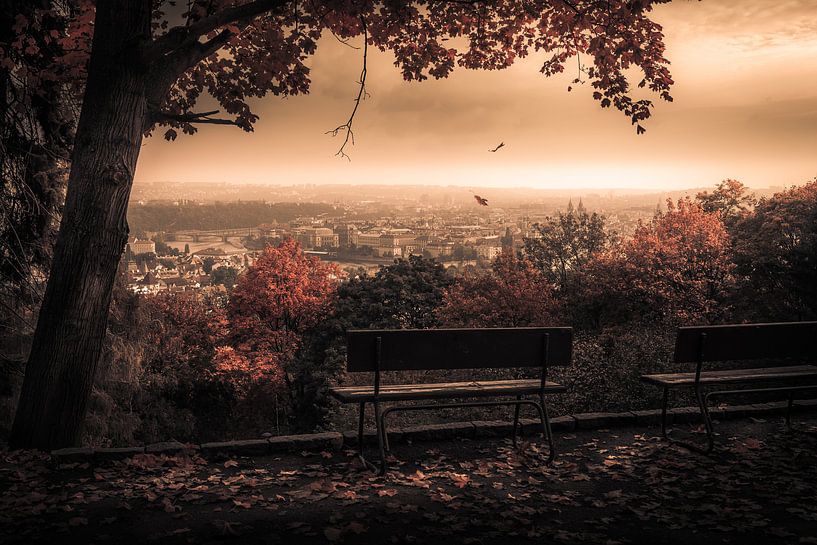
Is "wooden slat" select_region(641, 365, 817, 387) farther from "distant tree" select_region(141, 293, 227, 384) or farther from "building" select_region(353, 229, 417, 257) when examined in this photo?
"building" select_region(353, 229, 417, 257)

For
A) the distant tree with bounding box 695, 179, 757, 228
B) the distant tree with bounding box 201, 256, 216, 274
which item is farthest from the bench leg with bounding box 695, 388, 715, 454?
the distant tree with bounding box 201, 256, 216, 274

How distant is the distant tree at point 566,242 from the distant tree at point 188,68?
44.5 m

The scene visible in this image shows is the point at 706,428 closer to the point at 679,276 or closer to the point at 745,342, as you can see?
the point at 745,342

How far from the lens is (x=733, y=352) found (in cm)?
581

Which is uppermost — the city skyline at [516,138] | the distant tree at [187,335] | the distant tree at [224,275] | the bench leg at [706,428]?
the city skyline at [516,138]

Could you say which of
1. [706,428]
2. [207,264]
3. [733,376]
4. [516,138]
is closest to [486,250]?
[207,264]

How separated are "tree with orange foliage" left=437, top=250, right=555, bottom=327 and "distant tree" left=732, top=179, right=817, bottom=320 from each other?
12.0 metres

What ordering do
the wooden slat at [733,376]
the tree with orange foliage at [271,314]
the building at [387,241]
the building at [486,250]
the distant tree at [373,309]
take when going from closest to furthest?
the wooden slat at [733,376] → the distant tree at [373,309] → the tree with orange foliage at [271,314] → the building at [387,241] → the building at [486,250]

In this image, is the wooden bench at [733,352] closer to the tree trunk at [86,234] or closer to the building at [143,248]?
the tree trunk at [86,234]

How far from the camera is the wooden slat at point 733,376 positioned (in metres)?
5.69

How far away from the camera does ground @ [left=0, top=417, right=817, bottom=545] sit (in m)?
3.70

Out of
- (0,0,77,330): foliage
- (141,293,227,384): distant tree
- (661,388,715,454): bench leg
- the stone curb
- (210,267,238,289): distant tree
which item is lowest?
(141,293,227,384): distant tree

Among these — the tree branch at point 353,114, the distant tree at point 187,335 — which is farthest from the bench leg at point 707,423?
the distant tree at point 187,335

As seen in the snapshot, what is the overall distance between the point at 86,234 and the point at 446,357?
310cm
